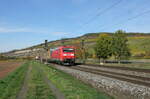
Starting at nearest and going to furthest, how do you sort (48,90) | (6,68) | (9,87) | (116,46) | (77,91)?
(77,91) → (48,90) → (9,87) → (6,68) → (116,46)

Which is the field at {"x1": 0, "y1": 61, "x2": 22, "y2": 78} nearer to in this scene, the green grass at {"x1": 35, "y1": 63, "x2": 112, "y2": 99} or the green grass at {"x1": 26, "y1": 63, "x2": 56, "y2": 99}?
the green grass at {"x1": 26, "y1": 63, "x2": 56, "y2": 99}

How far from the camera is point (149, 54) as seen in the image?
7550 cm

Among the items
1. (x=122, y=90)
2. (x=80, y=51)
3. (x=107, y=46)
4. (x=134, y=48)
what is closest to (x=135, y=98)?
(x=122, y=90)

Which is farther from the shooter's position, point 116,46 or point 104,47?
point 104,47

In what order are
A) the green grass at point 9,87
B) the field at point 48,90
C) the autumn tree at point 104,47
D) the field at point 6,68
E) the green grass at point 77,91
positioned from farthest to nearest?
the autumn tree at point 104,47
the field at point 6,68
the green grass at point 9,87
the field at point 48,90
the green grass at point 77,91

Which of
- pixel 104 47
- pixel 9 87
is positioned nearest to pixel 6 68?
pixel 104 47

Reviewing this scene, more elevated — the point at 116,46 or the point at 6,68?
the point at 116,46

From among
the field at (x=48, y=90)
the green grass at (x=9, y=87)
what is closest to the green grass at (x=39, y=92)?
the field at (x=48, y=90)

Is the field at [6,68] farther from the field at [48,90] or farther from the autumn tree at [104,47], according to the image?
the autumn tree at [104,47]

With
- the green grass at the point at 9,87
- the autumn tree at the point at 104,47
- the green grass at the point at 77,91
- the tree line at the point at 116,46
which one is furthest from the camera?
the autumn tree at the point at 104,47

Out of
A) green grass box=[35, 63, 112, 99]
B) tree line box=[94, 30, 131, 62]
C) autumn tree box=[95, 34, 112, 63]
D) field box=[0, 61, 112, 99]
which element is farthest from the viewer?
autumn tree box=[95, 34, 112, 63]

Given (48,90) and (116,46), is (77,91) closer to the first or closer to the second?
(48,90)

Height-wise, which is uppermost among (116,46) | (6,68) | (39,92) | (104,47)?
(104,47)

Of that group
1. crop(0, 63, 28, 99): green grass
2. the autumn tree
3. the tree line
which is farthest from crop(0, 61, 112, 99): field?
the autumn tree
